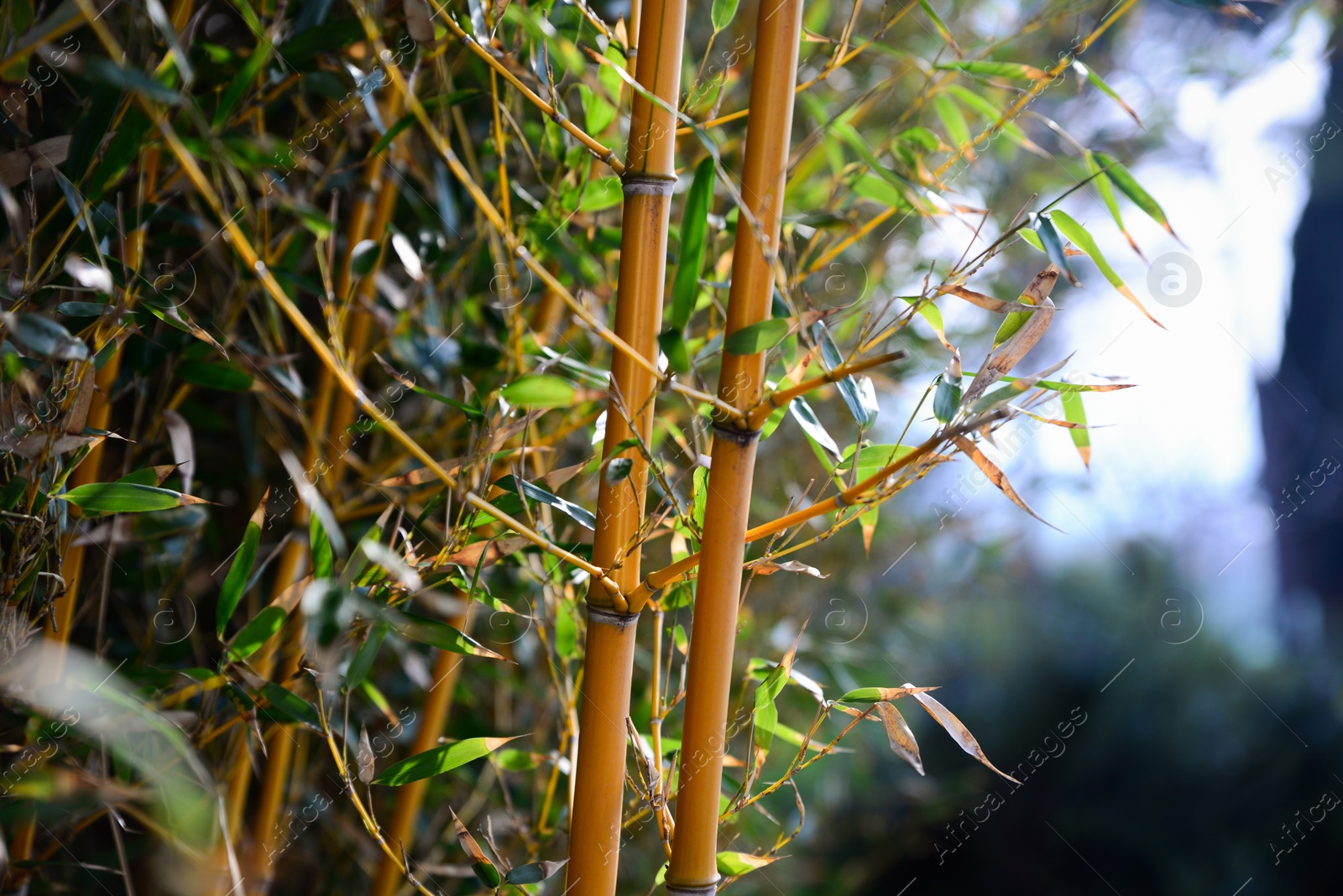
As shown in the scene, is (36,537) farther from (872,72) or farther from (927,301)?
(872,72)

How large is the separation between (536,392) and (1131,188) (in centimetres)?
34

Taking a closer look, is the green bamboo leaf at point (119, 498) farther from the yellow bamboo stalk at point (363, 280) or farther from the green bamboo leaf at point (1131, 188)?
the green bamboo leaf at point (1131, 188)

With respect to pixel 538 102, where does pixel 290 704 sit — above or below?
below

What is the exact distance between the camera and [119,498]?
431 mm

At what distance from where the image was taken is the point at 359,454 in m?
0.90

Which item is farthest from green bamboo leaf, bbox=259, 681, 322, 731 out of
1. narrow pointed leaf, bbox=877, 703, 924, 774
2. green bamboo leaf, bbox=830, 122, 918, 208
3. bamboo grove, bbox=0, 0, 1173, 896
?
green bamboo leaf, bbox=830, 122, 918, 208

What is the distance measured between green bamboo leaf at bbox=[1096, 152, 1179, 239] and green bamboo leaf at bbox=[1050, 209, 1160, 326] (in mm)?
28

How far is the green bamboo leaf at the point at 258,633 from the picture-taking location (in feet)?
1.53

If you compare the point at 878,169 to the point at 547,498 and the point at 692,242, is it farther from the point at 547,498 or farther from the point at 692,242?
the point at 547,498

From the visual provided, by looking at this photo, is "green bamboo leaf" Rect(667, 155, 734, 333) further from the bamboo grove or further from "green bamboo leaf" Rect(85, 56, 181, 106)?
"green bamboo leaf" Rect(85, 56, 181, 106)

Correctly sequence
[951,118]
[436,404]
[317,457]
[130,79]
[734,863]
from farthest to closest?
1. [436,404]
2. [317,457]
3. [951,118]
4. [734,863]
5. [130,79]

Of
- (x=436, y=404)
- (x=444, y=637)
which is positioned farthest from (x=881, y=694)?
(x=436, y=404)

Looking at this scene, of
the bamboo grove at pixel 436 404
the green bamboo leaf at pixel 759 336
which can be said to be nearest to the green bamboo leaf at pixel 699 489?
the bamboo grove at pixel 436 404

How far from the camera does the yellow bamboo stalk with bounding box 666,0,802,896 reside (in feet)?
1.33
